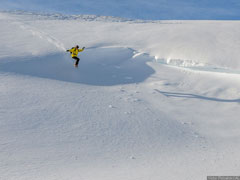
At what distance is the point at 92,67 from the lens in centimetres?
908

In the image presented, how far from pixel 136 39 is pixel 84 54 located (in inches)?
109

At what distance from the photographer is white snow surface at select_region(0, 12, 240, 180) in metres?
4.38

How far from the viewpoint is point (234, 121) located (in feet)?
21.3

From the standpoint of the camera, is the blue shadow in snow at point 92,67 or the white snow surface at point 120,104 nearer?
the white snow surface at point 120,104

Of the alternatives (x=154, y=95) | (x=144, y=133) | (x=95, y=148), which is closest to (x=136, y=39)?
(x=154, y=95)

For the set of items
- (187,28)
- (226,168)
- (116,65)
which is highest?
(187,28)

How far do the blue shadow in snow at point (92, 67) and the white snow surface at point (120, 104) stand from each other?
0.03 metres

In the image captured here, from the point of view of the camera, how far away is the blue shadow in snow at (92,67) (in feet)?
26.6

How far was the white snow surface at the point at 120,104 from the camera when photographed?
4.38m

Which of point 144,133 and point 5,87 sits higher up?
point 5,87

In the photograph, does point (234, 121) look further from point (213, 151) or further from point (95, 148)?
point (95, 148)

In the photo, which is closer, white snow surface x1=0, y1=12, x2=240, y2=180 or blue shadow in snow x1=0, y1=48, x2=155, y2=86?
white snow surface x1=0, y1=12, x2=240, y2=180

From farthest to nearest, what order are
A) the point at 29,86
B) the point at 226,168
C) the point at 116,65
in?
the point at 116,65 < the point at 29,86 < the point at 226,168

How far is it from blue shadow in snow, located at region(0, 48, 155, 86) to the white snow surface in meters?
0.03
